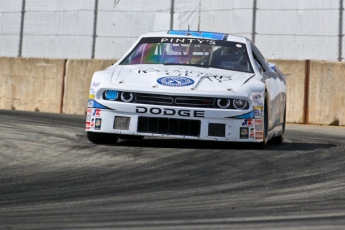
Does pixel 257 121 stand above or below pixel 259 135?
above

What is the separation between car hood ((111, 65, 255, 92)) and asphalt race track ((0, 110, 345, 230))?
0.65 meters

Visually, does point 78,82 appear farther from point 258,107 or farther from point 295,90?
point 258,107

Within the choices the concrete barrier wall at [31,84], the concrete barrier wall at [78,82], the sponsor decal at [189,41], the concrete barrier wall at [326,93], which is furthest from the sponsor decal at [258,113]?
the concrete barrier wall at [31,84]

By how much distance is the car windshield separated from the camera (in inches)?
409

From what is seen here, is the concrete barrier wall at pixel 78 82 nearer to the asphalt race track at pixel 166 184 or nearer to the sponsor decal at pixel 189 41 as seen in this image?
the asphalt race track at pixel 166 184

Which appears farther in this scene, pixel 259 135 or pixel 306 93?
pixel 306 93

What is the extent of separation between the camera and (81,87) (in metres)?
18.8

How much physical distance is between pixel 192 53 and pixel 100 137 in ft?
5.06

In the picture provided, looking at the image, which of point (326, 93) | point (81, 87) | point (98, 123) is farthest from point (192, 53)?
point (81, 87)

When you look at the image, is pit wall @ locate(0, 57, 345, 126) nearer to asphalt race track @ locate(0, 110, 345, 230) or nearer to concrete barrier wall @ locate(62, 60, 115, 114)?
concrete barrier wall @ locate(62, 60, 115, 114)

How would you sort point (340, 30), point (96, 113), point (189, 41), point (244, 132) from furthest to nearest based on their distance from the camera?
point (340, 30)
point (189, 41)
point (96, 113)
point (244, 132)

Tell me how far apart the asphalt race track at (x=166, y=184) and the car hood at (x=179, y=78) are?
2.14 ft

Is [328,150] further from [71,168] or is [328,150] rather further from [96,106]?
[71,168]

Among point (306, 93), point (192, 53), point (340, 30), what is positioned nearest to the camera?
point (192, 53)
